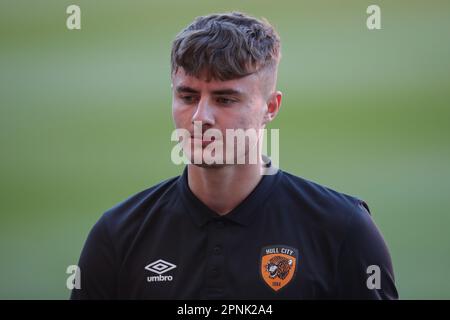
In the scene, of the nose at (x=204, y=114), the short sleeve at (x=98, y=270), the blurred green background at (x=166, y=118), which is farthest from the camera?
the blurred green background at (x=166, y=118)

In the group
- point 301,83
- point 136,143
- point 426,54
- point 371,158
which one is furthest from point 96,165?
point 426,54

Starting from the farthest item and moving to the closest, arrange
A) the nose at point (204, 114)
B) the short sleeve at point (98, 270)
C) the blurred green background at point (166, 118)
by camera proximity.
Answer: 1. the blurred green background at point (166, 118)
2. the short sleeve at point (98, 270)
3. the nose at point (204, 114)

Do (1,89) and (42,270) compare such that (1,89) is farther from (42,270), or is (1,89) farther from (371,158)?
(371,158)

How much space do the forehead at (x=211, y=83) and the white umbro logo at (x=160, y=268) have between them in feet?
1.06

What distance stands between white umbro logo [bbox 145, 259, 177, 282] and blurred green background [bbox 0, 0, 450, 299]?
0.70 m

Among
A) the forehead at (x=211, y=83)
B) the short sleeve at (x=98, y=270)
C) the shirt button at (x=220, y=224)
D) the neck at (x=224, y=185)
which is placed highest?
the forehead at (x=211, y=83)

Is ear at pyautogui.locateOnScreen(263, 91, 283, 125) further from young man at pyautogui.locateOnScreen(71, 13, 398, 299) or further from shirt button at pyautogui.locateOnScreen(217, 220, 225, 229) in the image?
shirt button at pyautogui.locateOnScreen(217, 220, 225, 229)

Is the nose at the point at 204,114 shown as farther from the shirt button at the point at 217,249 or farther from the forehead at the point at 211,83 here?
the shirt button at the point at 217,249

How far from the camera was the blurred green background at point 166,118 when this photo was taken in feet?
5.98

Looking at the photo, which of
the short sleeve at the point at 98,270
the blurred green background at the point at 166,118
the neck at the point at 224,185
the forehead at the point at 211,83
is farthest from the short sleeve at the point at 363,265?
the blurred green background at the point at 166,118

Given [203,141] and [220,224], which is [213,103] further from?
[220,224]

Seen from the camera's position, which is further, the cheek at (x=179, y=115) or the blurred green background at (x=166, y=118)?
the blurred green background at (x=166, y=118)

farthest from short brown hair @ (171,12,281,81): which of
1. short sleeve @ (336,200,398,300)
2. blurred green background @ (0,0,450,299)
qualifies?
blurred green background @ (0,0,450,299)

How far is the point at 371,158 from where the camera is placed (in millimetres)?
1819
